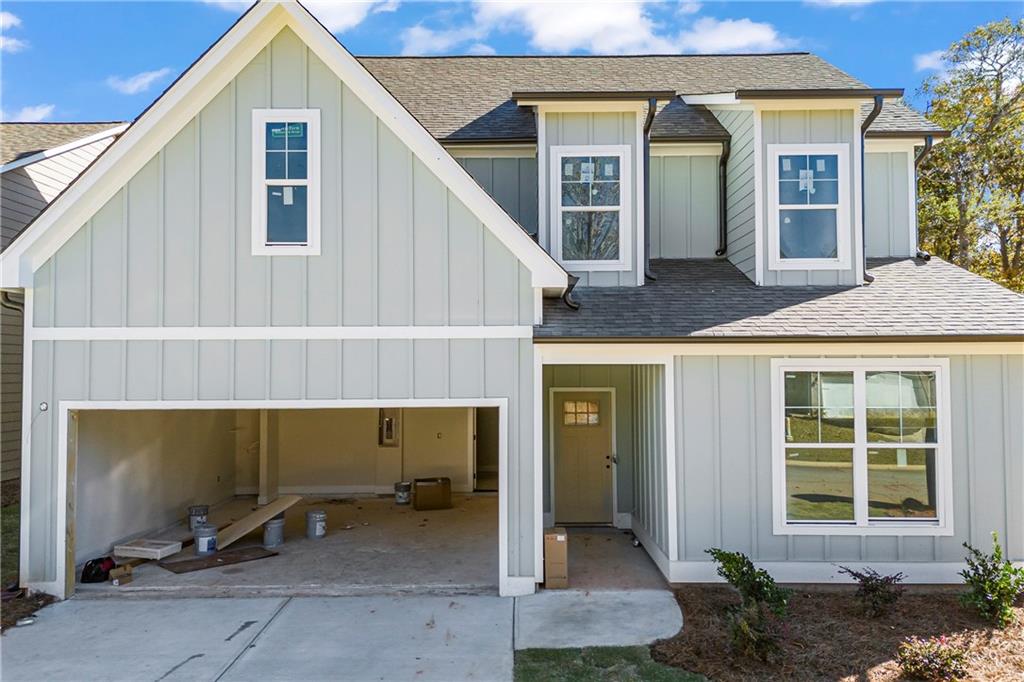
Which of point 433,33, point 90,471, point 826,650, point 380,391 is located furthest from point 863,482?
point 433,33

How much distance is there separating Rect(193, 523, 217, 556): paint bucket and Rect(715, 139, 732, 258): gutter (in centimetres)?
851

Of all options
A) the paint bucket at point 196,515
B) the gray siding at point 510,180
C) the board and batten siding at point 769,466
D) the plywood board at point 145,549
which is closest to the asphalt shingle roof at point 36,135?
the paint bucket at point 196,515

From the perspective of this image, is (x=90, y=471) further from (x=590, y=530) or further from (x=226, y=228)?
(x=590, y=530)

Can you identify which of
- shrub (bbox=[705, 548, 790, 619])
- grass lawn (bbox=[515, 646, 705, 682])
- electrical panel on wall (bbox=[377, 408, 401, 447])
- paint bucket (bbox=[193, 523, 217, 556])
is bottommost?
grass lawn (bbox=[515, 646, 705, 682])

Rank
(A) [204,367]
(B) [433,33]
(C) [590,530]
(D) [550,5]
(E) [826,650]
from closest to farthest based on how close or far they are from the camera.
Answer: (E) [826,650] < (A) [204,367] < (C) [590,530] < (D) [550,5] < (B) [433,33]

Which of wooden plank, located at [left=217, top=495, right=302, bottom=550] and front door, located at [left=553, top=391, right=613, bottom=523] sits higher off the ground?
front door, located at [left=553, top=391, right=613, bottom=523]

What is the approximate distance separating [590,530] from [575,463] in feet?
3.47

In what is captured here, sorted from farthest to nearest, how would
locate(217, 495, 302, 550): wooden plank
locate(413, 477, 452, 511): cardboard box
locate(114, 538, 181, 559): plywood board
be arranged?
locate(413, 477, 452, 511): cardboard box < locate(217, 495, 302, 550): wooden plank < locate(114, 538, 181, 559): plywood board

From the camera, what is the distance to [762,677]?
4.75m

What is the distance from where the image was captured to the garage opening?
719 cm

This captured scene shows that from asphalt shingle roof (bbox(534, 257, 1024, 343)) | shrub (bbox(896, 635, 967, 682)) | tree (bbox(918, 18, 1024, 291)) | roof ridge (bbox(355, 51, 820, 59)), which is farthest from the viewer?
tree (bbox(918, 18, 1024, 291))

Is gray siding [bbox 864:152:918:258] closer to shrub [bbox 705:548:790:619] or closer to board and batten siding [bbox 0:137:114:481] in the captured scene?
shrub [bbox 705:548:790:619]

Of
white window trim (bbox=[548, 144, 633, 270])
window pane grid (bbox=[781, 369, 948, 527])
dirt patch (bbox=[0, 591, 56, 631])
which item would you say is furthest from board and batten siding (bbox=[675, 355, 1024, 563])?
dirt patch (bbox=[0, 591, 56, 631])

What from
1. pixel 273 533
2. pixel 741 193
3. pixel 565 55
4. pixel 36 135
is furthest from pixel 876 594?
pixel 36 135
